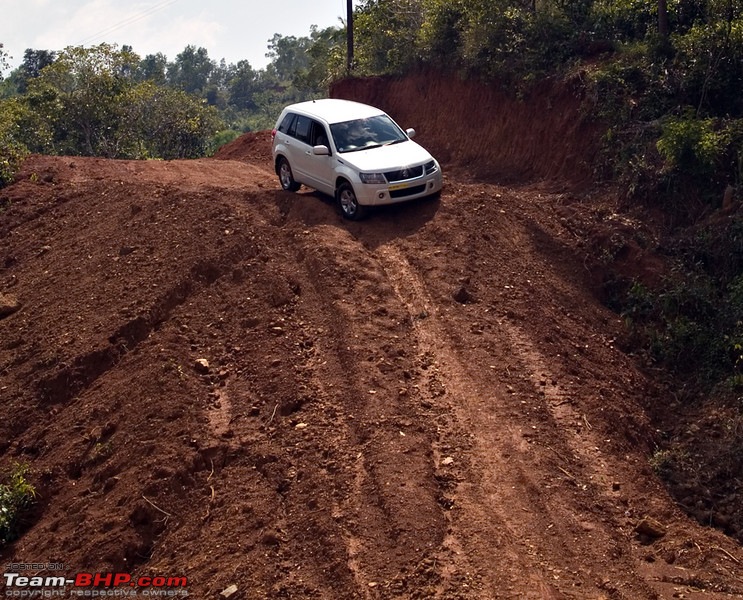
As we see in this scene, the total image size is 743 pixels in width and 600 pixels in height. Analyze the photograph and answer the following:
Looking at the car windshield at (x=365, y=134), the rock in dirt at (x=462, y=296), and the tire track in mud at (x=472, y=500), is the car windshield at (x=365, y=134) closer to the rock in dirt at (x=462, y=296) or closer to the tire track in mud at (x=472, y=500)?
the rock in dirt at (x=462, y=296)

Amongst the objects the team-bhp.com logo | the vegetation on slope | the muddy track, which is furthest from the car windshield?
the team-bhp.com logo

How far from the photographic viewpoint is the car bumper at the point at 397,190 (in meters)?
13.3

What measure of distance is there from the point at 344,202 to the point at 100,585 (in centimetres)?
749

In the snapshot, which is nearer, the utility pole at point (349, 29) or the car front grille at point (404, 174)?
the car front grille at point (404, 174)

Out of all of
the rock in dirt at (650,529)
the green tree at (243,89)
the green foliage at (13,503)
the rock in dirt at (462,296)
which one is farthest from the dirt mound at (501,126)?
the green tree at (243,89)

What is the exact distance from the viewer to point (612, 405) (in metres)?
9.48

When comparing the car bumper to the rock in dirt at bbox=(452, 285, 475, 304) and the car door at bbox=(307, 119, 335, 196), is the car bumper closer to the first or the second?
the car door at bbox=(307, 119, 335, 196)

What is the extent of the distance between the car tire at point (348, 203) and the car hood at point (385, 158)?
393 millimetres

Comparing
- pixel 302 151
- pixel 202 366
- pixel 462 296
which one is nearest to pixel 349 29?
pixel 302 151

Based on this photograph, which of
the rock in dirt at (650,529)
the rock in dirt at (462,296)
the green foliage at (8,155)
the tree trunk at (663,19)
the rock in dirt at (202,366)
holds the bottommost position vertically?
the rock in dirt at (650,529)

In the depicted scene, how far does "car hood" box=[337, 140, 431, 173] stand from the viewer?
13.5 metres

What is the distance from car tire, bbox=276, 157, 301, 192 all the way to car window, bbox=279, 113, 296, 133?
52 centimetres

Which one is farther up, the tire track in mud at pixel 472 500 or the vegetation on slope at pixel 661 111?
the vegetation on slope at pixel 661 111

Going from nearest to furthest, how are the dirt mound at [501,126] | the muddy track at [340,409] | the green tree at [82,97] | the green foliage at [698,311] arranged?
the muddy track at [340,409] < the green foliage at [698,311] < the dirt mound at [501,126] < the green tree at [82,97]
